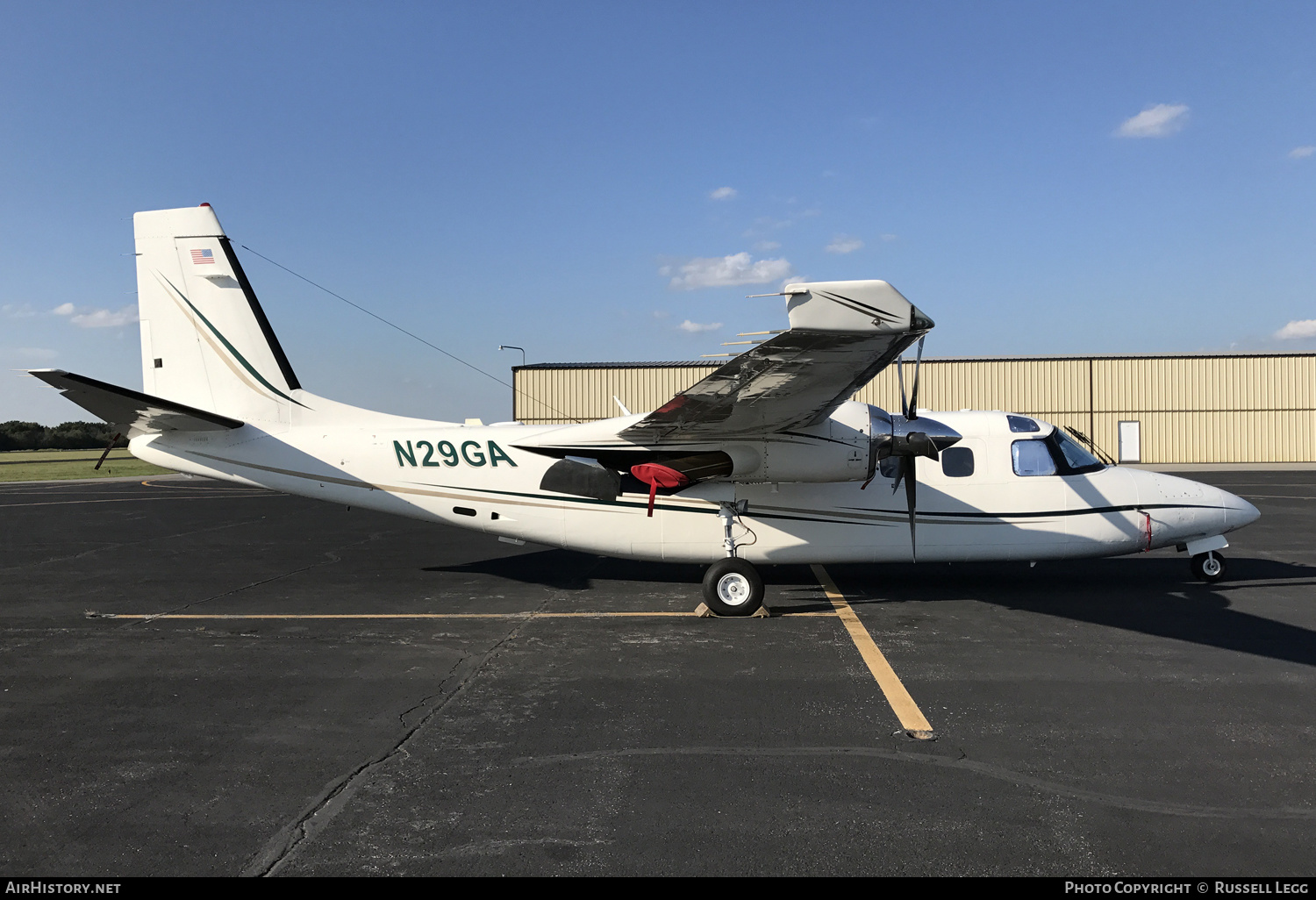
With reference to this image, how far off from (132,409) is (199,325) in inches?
79.2

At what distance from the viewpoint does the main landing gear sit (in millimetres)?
9484

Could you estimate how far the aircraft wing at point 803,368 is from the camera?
588 centimetres

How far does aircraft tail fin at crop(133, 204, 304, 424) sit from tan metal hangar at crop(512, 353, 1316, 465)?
29234mm

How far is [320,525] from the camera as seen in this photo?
19516mm

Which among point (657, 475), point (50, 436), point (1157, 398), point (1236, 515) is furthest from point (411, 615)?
point (50, 436)

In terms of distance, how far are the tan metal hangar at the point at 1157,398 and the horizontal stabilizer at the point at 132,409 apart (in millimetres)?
30023

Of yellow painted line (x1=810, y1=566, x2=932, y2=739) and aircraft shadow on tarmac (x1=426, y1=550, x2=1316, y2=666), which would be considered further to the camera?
aircraft shadow on tarmac (x1=426, y1=550, x2=1316, y2=666)

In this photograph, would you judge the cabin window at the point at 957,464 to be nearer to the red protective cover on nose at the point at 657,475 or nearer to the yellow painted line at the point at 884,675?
the yellow painted line at the point at 884,675

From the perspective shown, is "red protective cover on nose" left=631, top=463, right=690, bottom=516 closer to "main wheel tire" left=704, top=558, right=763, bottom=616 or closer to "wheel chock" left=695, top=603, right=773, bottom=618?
"main wheel tire" left=704, top=558, right=763, bottom=616

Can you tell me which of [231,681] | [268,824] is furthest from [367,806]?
[231,681]

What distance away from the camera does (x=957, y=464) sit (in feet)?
34.7

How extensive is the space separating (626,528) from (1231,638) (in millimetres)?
7226

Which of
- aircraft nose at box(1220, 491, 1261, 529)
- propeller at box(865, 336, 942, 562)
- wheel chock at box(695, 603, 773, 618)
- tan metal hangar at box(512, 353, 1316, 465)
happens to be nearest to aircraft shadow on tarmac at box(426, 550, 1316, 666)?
wheel chock at box(695, 603, 773, 618)

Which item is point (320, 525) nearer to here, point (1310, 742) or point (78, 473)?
point (1310, 742)
